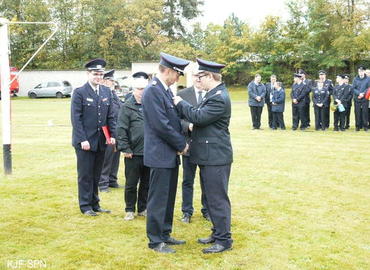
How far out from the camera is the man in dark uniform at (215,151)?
5.33 metres

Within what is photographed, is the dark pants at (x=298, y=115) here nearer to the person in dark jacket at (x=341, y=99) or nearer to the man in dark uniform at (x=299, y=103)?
the man in dark uniform at (x=299, y=103)

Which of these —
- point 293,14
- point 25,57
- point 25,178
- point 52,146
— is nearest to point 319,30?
point 293,14

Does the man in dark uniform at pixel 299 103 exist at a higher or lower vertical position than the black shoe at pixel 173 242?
higher

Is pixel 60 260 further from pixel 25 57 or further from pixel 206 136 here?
pixel 25 57

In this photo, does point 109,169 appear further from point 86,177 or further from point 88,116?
point 88,116

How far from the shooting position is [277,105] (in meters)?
17.7

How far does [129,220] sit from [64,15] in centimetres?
4890

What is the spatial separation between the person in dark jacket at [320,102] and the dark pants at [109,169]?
10.7 m

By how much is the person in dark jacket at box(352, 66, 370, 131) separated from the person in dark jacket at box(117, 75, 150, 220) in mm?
12235

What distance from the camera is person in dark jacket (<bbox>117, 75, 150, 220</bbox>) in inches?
260

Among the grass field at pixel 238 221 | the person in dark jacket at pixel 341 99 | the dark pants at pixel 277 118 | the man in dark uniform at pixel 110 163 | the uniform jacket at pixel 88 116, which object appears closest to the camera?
the grass field at pixel 238 221

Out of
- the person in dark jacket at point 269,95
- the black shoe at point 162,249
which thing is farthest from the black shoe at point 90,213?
the person in dark jacket at point 269,95

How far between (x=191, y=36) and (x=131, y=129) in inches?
2079

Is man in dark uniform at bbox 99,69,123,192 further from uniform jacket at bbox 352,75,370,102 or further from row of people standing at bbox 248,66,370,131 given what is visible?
uniform jacket at bbox 352,75,370,102
